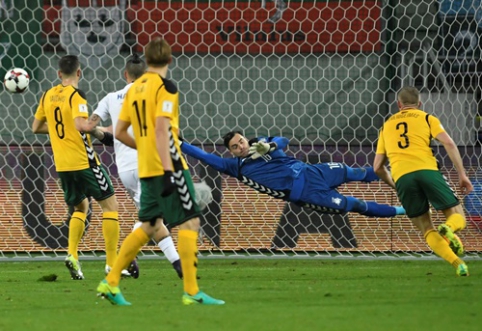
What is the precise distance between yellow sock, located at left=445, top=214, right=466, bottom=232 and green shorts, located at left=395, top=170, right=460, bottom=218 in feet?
0.48

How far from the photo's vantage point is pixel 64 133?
28.1 ft

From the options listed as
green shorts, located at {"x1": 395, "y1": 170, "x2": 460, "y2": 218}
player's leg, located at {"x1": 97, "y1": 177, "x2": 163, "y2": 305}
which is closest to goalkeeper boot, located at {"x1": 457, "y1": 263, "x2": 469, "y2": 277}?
green shorts, located at {"x1": 395, "y1": 170, "x2": 460, "y2": 218}

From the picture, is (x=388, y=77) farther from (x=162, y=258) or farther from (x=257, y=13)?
(x=162, y=258)

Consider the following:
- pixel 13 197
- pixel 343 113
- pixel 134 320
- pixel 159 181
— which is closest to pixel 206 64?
pixel 343 113

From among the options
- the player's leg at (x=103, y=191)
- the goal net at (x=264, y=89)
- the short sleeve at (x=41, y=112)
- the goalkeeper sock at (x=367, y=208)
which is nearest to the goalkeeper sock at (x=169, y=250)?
the player's leg at (x=103, y=191)

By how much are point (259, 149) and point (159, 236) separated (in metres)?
1.77

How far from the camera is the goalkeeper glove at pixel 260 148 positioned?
939cm

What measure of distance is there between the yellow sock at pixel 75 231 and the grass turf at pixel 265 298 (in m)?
0.27

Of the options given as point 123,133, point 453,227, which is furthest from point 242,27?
point 123,133

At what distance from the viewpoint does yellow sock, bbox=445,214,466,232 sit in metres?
7.93

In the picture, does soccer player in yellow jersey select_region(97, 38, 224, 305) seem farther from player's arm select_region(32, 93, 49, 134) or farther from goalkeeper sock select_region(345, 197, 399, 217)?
goalkeeper sock select_region(345, 197, 399, 217)

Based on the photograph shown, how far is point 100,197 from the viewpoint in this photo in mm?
8578

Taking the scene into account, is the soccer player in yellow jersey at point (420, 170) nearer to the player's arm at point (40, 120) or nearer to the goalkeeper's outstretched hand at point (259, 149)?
the goalkeeper's outstretched hand at point (259, 149)

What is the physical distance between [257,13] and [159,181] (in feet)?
17.7
